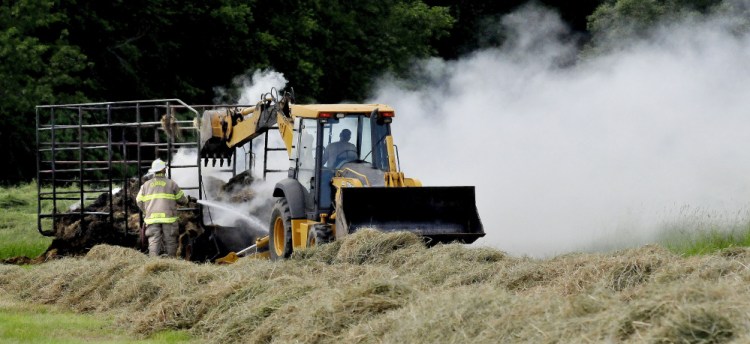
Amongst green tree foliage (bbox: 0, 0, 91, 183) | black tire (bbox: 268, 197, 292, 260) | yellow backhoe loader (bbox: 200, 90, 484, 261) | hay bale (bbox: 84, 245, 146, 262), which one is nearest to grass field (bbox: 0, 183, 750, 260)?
yellow backhoe loader (bbox: 200, 90, 484, 261)

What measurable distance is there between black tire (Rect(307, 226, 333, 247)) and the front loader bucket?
0.89 ft

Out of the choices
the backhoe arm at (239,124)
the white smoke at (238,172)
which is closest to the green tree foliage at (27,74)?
the white smoke at (238,172)

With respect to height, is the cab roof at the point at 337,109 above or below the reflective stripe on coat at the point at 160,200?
above

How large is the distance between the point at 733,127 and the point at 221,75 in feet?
82.6

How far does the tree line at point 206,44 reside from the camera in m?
39.6

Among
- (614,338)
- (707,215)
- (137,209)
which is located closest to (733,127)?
(707,215)

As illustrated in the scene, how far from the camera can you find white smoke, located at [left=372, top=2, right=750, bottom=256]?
23.8 m

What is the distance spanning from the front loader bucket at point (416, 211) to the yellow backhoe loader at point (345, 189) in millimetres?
13

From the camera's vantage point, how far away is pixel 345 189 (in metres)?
17.4

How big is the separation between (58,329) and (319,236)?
4.82 metres

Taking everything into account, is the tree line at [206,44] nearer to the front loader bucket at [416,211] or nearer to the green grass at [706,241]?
the green grass at [706,241]

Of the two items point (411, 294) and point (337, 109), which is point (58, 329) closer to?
point (411, 294)

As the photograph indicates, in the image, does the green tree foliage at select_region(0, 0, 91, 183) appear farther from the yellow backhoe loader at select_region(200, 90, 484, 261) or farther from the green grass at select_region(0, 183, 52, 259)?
the yellow backhoe loader at select_region(200, 90, 484, 261)

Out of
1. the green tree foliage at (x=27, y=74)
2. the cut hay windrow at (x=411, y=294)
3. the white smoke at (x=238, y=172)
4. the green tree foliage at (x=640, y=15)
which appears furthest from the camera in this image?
the green tree foliage at (x=27, y=74)
